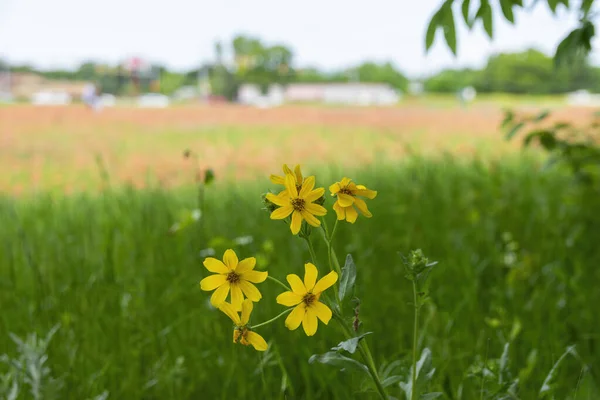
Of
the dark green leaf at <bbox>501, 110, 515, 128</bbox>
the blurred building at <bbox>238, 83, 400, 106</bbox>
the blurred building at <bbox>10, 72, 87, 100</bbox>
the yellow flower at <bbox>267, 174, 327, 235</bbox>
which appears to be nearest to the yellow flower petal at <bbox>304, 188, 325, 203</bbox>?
the yellow flower at <bbox>267, 174, 327, 235</bbox>

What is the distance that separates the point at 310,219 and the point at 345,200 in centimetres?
3

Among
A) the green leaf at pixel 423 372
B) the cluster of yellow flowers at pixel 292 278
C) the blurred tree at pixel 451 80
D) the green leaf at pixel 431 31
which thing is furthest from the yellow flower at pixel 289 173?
the blurred tree at pixel 451 80

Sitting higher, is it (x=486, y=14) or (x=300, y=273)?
(x=486, y=14)

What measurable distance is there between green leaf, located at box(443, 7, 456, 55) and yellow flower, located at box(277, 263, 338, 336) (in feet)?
2.61

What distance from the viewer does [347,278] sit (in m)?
0.56

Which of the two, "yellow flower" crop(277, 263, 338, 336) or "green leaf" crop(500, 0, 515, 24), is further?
"green leaf" crop(500, 0, 515, 24)

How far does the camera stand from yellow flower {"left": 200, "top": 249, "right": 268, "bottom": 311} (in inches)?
19.6

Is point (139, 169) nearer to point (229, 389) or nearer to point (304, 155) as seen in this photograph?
point (304, 155)

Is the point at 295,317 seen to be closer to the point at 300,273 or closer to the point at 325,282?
the point at 325,282

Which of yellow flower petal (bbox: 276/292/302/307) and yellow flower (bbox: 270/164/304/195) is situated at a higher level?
yellow flower (bbox: 270/164/304/195)

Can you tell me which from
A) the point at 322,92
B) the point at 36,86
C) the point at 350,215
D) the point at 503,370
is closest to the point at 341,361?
the point at 350,215

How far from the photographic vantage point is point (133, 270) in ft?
5.42

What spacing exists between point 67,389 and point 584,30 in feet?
3.99

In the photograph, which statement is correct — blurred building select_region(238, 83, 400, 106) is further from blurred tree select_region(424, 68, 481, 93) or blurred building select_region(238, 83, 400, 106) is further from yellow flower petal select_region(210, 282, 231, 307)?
yellow flower petal select_region(210, 282, 231, 307)
